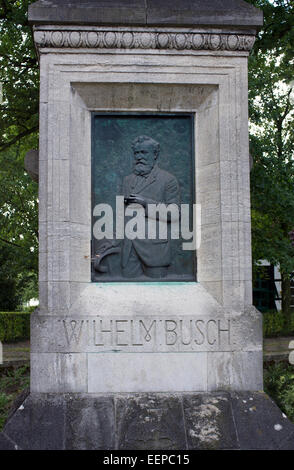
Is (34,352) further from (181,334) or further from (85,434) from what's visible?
(181,334)

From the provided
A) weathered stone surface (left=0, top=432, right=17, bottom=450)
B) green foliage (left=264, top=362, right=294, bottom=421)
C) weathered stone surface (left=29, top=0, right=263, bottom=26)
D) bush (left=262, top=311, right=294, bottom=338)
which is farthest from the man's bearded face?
bush (left=262, top=311, right=294, bottom=338)

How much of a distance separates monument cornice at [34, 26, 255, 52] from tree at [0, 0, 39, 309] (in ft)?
19.6

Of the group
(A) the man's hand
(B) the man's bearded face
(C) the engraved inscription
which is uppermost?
(B) the man's bearded face

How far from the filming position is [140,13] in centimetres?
516

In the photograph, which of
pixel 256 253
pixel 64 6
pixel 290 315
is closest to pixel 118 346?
pixel 64 6

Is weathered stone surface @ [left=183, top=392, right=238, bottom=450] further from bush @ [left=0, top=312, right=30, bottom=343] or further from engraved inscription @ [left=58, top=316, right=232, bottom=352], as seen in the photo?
bush @ [left=0, top=312, right=30, bottom=343]

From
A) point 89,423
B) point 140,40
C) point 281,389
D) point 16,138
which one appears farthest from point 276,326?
point 140,40

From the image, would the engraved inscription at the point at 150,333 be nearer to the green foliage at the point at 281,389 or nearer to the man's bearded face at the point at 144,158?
the man's bearded face at the point at 144,158

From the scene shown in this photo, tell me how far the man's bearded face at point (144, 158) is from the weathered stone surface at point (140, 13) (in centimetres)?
121

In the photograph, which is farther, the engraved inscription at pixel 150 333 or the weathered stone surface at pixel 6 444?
the engraved inscription at pixel 150 333

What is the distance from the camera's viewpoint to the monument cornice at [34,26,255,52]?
5.15 meters

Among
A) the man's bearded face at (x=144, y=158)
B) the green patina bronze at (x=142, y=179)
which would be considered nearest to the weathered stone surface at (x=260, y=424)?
the green patina bronze at (x=142, y=179)

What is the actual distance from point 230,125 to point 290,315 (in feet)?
45.9

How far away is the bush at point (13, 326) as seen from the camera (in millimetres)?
17188
